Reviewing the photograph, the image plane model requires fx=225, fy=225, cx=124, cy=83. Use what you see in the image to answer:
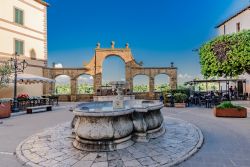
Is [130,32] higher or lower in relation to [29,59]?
higher

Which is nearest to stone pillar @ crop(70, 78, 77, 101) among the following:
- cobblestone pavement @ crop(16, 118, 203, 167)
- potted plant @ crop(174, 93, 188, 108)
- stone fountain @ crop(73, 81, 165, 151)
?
potted plant @ crop(174, 93, 188, 108)

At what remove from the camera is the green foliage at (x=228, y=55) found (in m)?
14.3

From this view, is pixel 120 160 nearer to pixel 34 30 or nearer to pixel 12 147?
pixel 12 147

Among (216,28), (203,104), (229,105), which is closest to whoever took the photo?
(229,105)

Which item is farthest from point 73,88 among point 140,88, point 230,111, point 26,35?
point 230,111

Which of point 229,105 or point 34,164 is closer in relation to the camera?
point 34,164

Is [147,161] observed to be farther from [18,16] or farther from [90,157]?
[18,16]

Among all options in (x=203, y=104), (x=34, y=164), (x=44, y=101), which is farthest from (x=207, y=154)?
(x=44, y=101)

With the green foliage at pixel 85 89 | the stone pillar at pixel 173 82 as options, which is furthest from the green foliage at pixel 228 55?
the green foliage at pixel 85 89

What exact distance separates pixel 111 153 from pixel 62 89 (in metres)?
20.9

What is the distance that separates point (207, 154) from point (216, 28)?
33101mm

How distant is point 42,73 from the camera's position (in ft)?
79.5

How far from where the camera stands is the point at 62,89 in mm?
25469

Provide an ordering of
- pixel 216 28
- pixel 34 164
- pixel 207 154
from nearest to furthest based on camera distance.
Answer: pixel 34 164 < pixel 207 154 < pixel 216 28
